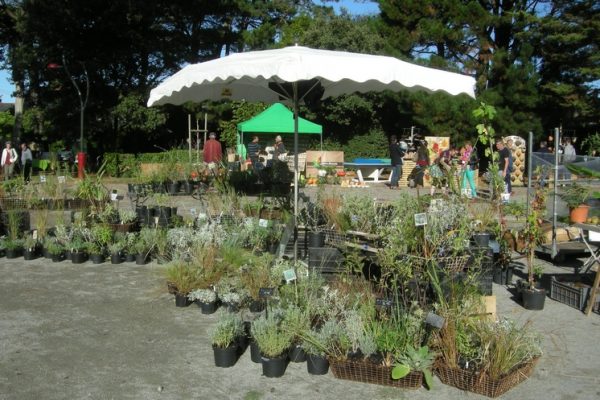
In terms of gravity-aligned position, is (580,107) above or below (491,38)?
below

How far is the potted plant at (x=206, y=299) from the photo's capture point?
16.8ft

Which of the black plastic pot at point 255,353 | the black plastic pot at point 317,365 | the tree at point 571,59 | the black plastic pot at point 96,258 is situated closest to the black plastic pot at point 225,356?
the black plastic pot at point 255,353

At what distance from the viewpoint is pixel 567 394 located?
3656 millimetres

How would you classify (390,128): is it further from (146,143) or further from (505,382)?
(505,382)

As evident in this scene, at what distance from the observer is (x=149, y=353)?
427 centimetres

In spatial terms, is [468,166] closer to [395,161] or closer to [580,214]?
[580,214]

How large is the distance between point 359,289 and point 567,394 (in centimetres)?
159

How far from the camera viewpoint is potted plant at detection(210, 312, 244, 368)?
4012 millimetres

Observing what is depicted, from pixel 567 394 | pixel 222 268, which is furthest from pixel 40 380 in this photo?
pixel 567 394

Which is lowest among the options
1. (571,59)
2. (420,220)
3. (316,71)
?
(420,220)

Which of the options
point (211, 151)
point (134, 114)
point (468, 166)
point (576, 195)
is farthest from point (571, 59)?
point (576, 195)

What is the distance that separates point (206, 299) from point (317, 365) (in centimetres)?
153

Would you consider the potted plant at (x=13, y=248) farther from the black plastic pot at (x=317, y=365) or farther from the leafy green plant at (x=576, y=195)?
the leafy green plant at (x=576, y=195)

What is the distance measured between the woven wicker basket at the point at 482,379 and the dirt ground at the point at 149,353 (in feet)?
0.14
